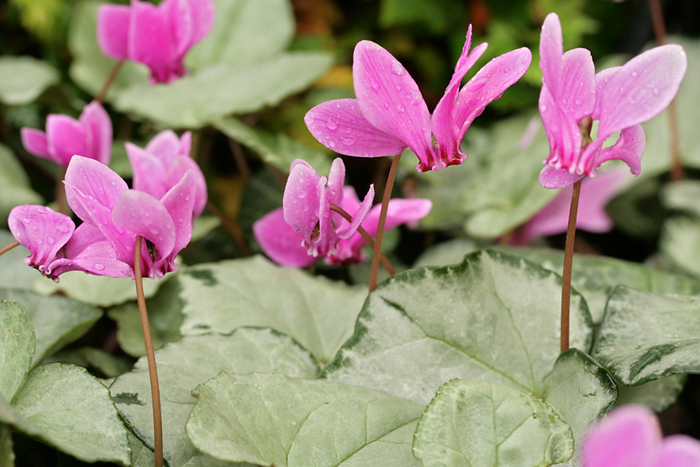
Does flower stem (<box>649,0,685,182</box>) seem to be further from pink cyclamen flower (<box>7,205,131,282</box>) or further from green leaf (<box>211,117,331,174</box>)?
pink cyclamen flower (<box>7,205,131,282</box>)

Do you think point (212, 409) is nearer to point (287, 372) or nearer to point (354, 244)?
point (287, 372)

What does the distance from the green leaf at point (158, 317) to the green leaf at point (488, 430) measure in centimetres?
41

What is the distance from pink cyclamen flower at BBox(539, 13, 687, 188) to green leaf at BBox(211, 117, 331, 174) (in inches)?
19.4

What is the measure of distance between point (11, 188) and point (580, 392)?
94cm

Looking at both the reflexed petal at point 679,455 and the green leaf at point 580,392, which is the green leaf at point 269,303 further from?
the reflexed petal at point 679,455

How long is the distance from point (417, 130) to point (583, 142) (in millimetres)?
139

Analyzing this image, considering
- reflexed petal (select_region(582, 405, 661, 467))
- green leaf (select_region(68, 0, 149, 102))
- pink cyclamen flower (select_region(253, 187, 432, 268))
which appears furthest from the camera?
green leaf (select_region(68, 0, 149, 102))

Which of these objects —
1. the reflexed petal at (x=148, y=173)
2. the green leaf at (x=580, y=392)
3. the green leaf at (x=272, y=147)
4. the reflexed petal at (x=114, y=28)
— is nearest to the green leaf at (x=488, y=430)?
the green leaf at (x=580, y=392)

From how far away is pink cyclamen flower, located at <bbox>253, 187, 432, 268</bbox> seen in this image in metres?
0.72

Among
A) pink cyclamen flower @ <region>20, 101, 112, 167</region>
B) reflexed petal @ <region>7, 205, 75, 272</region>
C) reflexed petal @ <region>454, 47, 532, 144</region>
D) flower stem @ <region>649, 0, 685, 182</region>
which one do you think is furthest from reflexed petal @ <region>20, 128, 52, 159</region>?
flower stem @ <region>649, 0, 685, 182</region>

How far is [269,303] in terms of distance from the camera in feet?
2.50

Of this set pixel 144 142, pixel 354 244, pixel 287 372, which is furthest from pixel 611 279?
pixel 144 142

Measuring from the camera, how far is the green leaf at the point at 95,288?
78 centimetres

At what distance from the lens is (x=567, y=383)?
0.53 metres
